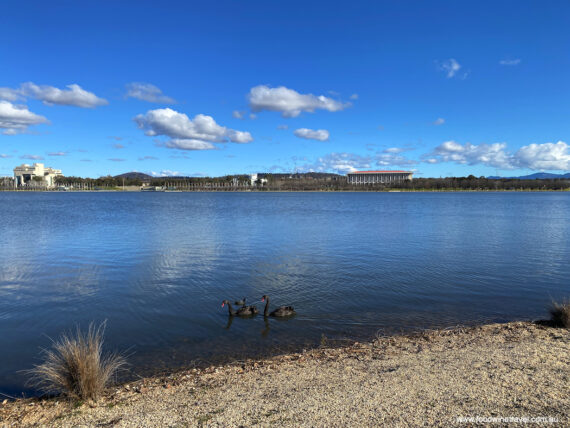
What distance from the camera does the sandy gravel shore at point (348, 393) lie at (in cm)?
608

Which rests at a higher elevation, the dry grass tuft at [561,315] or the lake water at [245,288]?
the dry grass tuft at [561,315]

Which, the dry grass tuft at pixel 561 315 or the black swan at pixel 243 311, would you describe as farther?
the black swan at pixel 243 311

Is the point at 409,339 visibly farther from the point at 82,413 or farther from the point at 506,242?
the point at 506,242

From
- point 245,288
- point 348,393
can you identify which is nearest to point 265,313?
point 245,288

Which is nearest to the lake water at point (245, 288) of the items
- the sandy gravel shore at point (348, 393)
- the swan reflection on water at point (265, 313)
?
the swan reflection on water at point (265, 313)

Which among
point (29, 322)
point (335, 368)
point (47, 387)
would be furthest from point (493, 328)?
point (29, 322)

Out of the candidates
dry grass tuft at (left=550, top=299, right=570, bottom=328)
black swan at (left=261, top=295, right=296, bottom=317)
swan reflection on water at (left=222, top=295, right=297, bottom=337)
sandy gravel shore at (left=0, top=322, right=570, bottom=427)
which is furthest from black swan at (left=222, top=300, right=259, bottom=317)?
dry grass tuft at (left=550, top=299, right=570, bottom=328)

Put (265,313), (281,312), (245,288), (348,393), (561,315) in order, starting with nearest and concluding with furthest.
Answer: (348,393) → (561,315) → (281,312) → (265,313) → (245,288)

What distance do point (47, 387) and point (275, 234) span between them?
2605 centimetres

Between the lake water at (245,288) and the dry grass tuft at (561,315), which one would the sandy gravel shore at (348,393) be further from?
the dry grass tuft at (561,315)

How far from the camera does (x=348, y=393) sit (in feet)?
22.5

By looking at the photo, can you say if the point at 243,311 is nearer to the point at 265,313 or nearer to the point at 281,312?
the point at 265,313

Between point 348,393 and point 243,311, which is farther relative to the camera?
point 243,311

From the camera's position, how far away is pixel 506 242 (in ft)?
95.9
